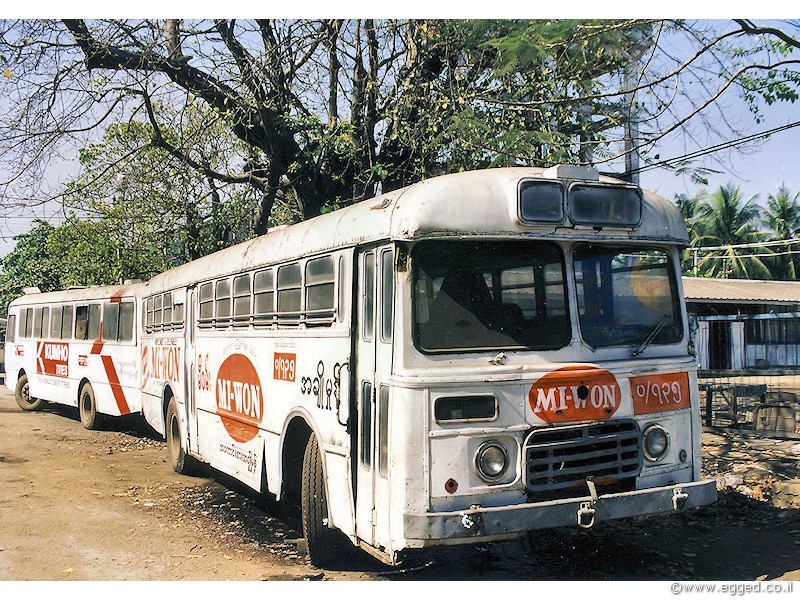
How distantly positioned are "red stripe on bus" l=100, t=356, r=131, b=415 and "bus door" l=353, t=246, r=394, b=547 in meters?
9.02

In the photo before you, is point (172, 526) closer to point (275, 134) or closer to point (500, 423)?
point (500, 423)

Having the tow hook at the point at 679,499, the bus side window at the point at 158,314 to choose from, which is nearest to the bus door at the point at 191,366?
the bus side window at the point at 158,314

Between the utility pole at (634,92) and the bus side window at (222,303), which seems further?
the utility pole at (634,92)

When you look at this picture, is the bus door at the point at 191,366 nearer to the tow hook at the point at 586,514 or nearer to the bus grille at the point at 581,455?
the bus grille at the point at 581,455

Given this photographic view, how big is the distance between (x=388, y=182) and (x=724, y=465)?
6604 millimetres

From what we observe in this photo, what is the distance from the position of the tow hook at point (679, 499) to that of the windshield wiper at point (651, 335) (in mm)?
890

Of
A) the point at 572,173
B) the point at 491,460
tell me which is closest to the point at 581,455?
the point at 491,460

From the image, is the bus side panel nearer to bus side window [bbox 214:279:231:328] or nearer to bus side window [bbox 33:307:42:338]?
bus side window [bbox 214:279:231:328]

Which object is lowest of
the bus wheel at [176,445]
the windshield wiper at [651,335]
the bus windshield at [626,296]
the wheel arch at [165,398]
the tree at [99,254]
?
the bus wheel at [176,445]

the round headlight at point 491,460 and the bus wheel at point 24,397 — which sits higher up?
the round headlight at point 491,460

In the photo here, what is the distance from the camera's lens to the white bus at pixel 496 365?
4.89m

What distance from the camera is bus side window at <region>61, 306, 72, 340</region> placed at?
1591 cm

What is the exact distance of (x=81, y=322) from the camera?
15.5m

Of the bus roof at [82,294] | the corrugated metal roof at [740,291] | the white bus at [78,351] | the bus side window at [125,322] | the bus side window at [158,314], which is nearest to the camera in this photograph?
the bus side window at [158,314]
